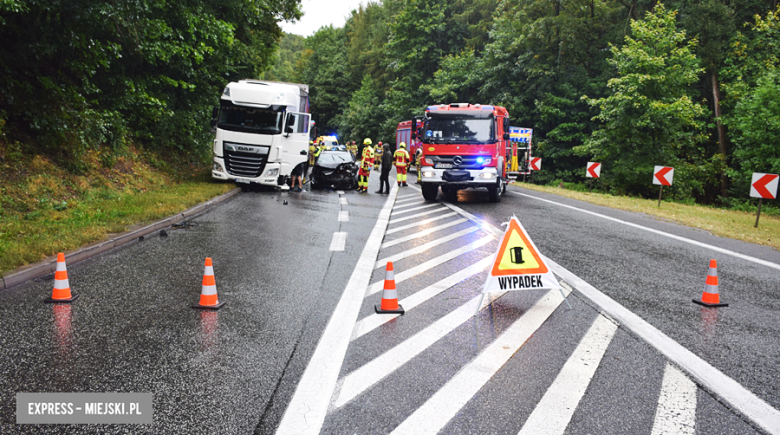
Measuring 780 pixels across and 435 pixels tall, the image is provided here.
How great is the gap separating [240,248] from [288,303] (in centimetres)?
336

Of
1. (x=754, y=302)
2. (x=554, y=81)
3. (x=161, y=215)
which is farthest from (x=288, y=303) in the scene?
(x=554, y=81)

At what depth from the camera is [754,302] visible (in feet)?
21.5

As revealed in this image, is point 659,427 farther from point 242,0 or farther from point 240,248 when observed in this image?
point 242,0

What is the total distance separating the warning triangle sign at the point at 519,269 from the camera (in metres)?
6.14

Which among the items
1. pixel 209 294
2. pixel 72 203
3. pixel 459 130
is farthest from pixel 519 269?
pixel 459 130

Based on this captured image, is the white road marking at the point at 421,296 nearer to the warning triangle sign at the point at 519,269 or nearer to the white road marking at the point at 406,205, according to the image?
the warning triangle sign at the point at 519,269

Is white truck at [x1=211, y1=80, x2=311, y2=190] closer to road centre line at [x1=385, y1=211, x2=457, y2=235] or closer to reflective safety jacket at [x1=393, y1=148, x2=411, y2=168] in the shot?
reflective safety jacket at [x1=393, y1=148, x2=411, y2=168]

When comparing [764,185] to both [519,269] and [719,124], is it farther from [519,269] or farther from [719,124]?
[719,124]

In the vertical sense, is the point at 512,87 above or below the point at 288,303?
above

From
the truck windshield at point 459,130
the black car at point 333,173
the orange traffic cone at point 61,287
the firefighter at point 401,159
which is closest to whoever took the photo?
the orange traffic cone at point 61,287

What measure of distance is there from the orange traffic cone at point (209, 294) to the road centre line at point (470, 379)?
2813 millimetres

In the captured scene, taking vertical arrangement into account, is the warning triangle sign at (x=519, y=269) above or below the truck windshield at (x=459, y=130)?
below

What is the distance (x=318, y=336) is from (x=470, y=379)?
1496 millimetres

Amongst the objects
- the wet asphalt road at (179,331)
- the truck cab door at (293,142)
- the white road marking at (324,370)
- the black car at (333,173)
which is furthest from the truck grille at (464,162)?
the white road marking at (324,370)
